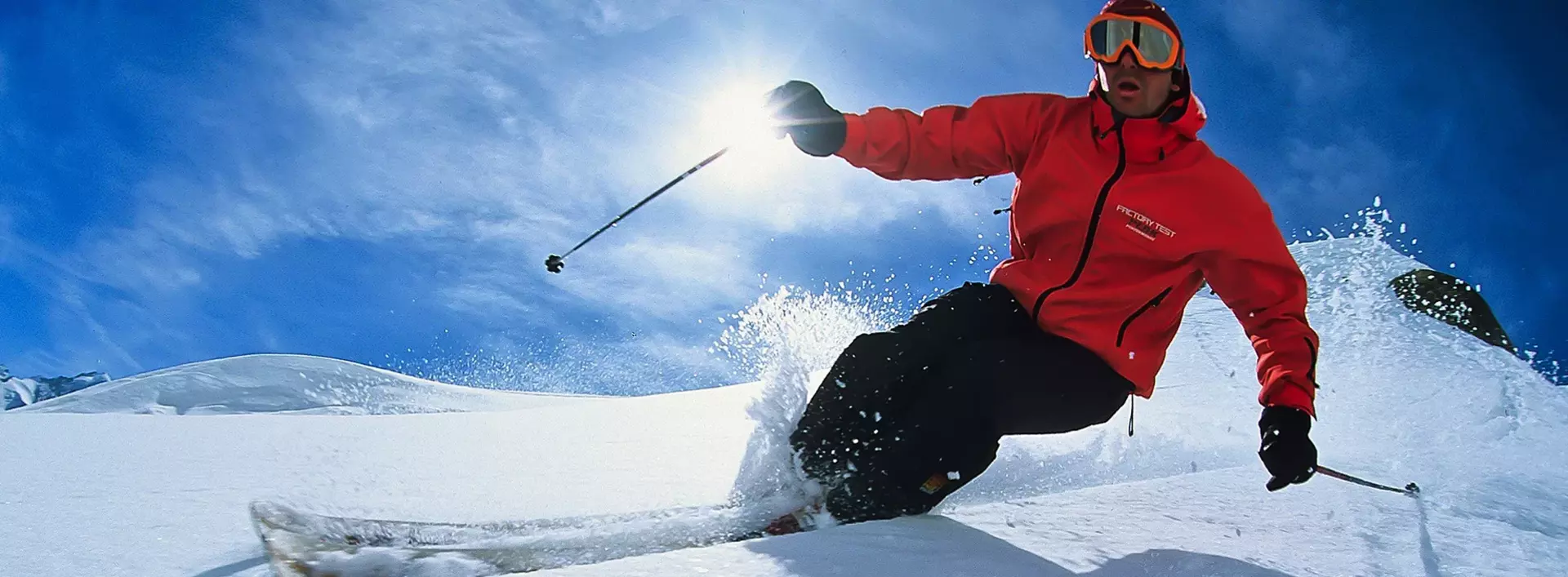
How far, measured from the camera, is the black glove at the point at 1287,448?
2121 mm

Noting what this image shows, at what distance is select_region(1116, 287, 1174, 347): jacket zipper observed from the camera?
2.51 metres

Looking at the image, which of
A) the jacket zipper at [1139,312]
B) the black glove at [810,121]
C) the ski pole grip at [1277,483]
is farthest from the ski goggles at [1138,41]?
the ski pole grip at [1277,483]

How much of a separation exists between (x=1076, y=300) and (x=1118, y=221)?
281 mm

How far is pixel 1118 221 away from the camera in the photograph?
2438 millimetres

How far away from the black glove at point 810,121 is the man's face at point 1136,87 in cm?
85

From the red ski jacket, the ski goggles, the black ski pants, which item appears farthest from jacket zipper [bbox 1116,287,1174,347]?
the ski goggles

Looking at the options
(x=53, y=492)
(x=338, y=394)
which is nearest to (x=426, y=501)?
(x=53, y=492)

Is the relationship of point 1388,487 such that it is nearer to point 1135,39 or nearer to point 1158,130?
point 1158,130

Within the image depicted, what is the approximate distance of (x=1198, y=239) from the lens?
239 cm

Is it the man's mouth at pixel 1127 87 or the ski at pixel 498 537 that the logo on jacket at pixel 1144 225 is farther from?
the ski at pixel 498 537

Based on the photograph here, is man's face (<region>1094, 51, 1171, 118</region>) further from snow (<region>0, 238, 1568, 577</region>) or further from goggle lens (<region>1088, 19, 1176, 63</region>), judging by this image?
snow (<region>0, 238, 1568, 577</region>)

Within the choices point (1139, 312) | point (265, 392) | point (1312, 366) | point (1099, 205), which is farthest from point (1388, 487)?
point (265, 392)

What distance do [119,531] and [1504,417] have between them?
241 inches

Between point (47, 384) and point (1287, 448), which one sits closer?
point (1287, 448)
